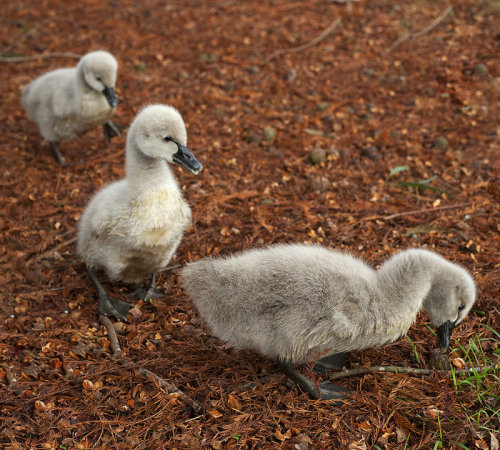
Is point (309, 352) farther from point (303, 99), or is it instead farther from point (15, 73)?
point (15, 73)

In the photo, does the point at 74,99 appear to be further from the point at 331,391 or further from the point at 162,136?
the point at 331,391

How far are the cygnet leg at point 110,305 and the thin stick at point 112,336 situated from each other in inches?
2.0

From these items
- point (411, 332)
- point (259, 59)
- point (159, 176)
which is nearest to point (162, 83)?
point (259, 59)

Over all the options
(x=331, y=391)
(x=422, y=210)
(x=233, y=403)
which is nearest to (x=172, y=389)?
(x=233, y=403)

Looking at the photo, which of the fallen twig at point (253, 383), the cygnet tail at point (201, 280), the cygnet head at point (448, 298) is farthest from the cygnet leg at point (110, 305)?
the cygnet head at point (448, 298)

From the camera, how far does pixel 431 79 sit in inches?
257

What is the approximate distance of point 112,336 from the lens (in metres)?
3.68

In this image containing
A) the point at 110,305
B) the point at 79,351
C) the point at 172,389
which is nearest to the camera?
the point at 172,389

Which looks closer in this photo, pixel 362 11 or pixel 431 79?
pixel 431 79

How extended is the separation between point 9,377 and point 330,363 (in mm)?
1969

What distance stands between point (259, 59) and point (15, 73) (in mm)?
3130

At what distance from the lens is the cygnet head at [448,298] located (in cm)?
327

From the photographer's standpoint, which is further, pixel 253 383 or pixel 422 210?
pixel 422 210

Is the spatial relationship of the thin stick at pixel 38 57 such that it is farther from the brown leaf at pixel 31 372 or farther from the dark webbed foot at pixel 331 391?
the dark webbed foot at pixel 331 391
